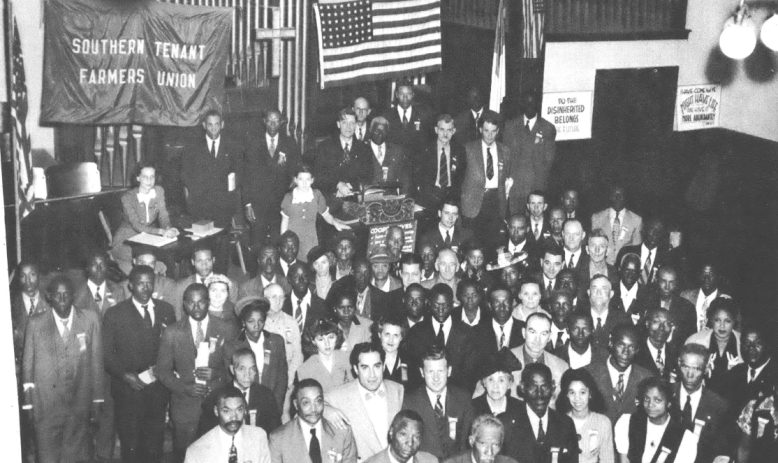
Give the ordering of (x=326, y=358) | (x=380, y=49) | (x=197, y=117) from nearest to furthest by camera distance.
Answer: (x=326, y=358), (x=197, y=117), (x=380, y=49)

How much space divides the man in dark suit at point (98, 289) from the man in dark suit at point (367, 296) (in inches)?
80.4

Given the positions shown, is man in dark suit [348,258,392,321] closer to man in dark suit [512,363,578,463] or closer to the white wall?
man in dark suit [512,363,578,463]

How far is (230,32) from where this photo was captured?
12789 millimetres

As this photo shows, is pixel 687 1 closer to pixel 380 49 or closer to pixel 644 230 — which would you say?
pixel 380 49

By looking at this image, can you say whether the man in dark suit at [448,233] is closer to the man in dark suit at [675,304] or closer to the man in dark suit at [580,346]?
the man in dark suit at [675,304]

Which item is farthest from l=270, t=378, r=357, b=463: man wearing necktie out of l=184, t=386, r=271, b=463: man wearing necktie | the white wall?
the white wall

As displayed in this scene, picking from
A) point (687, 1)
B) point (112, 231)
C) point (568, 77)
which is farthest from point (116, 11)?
point (687, 1)

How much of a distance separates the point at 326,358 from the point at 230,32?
20.1 feet

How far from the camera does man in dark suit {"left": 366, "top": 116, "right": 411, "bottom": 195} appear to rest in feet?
39.0

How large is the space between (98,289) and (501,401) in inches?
147

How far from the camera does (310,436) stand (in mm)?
6965

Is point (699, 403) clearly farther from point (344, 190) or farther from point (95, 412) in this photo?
point (344, 190)

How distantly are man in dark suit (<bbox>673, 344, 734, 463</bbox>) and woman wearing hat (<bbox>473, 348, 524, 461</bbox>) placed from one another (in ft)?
4.05

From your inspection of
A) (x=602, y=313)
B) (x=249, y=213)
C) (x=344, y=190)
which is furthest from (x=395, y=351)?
(x=249, y=213)
